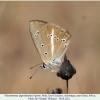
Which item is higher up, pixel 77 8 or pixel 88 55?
pixel 77 8

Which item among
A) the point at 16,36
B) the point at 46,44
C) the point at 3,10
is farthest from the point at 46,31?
the point at 3,10

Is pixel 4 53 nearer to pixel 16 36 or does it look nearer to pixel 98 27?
pixel 16 36

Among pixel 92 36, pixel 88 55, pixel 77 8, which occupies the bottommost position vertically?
pixel 88 55

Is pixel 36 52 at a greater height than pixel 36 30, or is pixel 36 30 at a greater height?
pixel 36 30
